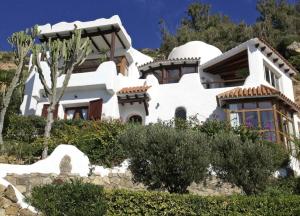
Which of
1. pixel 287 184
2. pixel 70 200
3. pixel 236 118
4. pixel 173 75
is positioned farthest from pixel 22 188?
pixel 173 75

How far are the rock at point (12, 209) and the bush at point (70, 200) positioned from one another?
639 millimetres

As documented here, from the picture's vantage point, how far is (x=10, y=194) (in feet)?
38.4

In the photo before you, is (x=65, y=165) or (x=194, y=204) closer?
(x=194, y=204)

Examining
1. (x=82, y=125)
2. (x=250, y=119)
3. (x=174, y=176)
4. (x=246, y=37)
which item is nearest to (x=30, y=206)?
(x=174, y=176)

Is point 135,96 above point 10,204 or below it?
above

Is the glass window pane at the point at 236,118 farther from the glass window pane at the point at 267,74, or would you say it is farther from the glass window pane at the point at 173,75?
the glass window pane at the point at 173,75

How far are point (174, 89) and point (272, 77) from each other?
23.5 feet

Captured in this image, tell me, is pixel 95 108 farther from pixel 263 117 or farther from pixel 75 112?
pixel 263 117

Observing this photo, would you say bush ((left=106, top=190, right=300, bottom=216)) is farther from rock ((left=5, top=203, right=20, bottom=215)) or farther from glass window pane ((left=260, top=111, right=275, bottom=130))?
glass window pane ((left=260, top=111, right=275, bottom=130))

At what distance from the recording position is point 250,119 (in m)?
21.6

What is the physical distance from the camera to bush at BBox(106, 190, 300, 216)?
11.0 m

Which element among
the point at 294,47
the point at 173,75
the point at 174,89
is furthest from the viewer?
the point at 294,47

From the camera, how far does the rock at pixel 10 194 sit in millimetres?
11662

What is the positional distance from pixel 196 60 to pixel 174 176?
55.7ft
